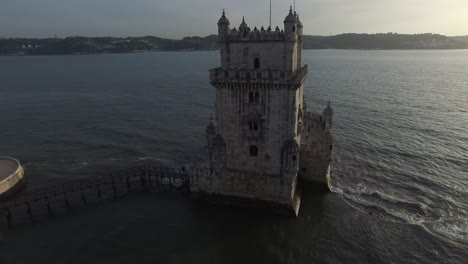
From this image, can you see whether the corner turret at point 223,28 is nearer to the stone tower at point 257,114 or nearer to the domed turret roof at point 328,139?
the stone tower at point 257,114

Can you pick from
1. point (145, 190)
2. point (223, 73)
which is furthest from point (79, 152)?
point (223, 73)

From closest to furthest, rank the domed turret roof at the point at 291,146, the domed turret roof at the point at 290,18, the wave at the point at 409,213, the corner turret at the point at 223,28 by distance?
1. the domed turret roof at the point at 290,18
2. the corner turret at the point at 223,28
3. the domed turret roof at the point at 291,146
4. the wave at the point at 409,213

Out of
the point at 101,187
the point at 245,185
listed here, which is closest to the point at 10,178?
the point at 101,187

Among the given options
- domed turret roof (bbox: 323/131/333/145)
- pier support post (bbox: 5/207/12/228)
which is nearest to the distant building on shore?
domed turret roof (bbox: 323/131/333/145)

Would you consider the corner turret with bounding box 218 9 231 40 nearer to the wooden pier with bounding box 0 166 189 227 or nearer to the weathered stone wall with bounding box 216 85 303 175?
the weathered stone wall with bounding box 216 85 303 175

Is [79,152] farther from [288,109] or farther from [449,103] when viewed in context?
[449,103]

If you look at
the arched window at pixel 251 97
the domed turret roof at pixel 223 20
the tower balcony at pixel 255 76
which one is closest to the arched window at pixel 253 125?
the arched window at pixel 251 97

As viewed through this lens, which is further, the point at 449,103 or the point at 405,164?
the point at 449,103

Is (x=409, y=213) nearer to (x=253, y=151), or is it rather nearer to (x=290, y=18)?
(x=253, y=151)
